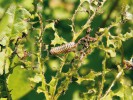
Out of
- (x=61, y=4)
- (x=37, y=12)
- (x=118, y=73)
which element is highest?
(x=61, y=4)

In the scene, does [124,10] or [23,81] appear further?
[23,81]

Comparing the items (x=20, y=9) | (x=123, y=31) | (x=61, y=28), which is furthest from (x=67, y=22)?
(x=20, y=9)

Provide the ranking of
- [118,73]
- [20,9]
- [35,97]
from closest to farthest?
[20,9] < [118,73] < [35,97]

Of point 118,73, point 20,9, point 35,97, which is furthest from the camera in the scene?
point 35,97

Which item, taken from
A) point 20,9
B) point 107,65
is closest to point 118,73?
point 107,65

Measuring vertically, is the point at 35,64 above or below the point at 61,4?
below

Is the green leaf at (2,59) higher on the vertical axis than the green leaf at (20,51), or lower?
lower

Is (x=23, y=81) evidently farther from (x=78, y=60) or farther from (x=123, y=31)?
(x=123, y=31)

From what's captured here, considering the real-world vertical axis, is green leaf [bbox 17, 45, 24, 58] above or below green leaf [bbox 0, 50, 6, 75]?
above
